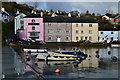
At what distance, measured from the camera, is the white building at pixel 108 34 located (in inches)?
1049

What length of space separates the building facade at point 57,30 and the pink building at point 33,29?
1.63ft

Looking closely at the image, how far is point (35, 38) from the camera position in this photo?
82.1 ft

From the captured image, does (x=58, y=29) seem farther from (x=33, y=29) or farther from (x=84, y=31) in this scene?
(x=84, y=31)

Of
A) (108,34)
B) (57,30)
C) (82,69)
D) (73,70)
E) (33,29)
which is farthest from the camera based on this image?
(108,34)

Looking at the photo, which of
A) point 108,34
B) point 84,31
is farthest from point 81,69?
point 108,34

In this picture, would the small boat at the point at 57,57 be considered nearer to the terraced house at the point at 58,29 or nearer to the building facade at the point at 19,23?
the terraced house at the point at 58,29

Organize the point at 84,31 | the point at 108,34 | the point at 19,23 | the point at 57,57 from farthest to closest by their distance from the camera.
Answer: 1. the point at 108,34
2. the point at 19,23
3. the point at 84,31
4. the point at 57,57

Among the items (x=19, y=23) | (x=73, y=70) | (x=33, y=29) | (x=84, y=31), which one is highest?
(x=19, y=23)

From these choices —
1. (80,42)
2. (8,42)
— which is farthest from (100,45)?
(8,42)

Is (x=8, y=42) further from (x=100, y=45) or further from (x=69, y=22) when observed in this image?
(x=100, y=45)

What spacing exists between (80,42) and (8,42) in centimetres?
593

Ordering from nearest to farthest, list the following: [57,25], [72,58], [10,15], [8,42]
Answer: [72,58], [8,42], [57,25], [10,15]

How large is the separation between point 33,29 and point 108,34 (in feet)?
22.6

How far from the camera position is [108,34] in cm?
2702
